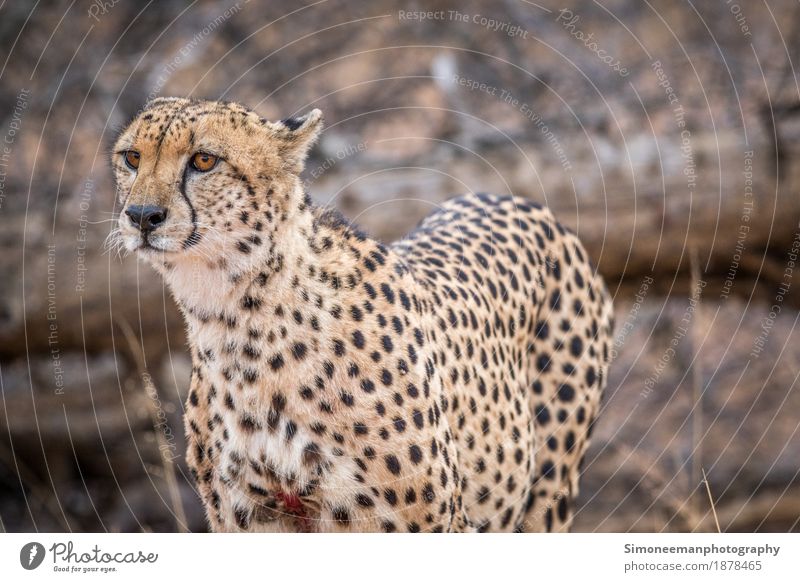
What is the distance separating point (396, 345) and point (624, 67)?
332 centimetres

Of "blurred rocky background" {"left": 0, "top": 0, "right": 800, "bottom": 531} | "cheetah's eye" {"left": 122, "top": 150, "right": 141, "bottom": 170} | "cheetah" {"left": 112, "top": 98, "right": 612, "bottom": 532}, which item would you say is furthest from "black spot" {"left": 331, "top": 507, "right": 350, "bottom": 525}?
"blurred rocky background" {"left": 0, "top": 0, "right": 800, "bottom": 531}

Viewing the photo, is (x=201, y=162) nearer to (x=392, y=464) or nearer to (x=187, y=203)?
(x=187, y=203)

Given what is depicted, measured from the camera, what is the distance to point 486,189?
177 inches

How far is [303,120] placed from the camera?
7.73 ft

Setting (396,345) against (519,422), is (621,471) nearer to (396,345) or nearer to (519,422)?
(519,422)

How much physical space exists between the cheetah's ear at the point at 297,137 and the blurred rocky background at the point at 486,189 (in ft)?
5.99

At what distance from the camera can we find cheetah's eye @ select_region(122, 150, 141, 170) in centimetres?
223

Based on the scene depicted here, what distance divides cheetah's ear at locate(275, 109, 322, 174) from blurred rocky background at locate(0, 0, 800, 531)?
1.83 meters

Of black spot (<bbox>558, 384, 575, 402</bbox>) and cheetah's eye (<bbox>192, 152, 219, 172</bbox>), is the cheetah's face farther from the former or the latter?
black spot (<bbox>558, 384, 575, 402</bbox>)

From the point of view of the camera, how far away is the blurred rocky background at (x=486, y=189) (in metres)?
4.39

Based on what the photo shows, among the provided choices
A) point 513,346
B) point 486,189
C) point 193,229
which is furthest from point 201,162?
point 486,189

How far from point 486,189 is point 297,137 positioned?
2.27m

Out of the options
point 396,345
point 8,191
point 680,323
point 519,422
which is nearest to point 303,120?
point 396,345

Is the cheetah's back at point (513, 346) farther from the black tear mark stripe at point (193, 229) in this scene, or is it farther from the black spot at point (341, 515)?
the black tear mark stripe at point (193, 229)
